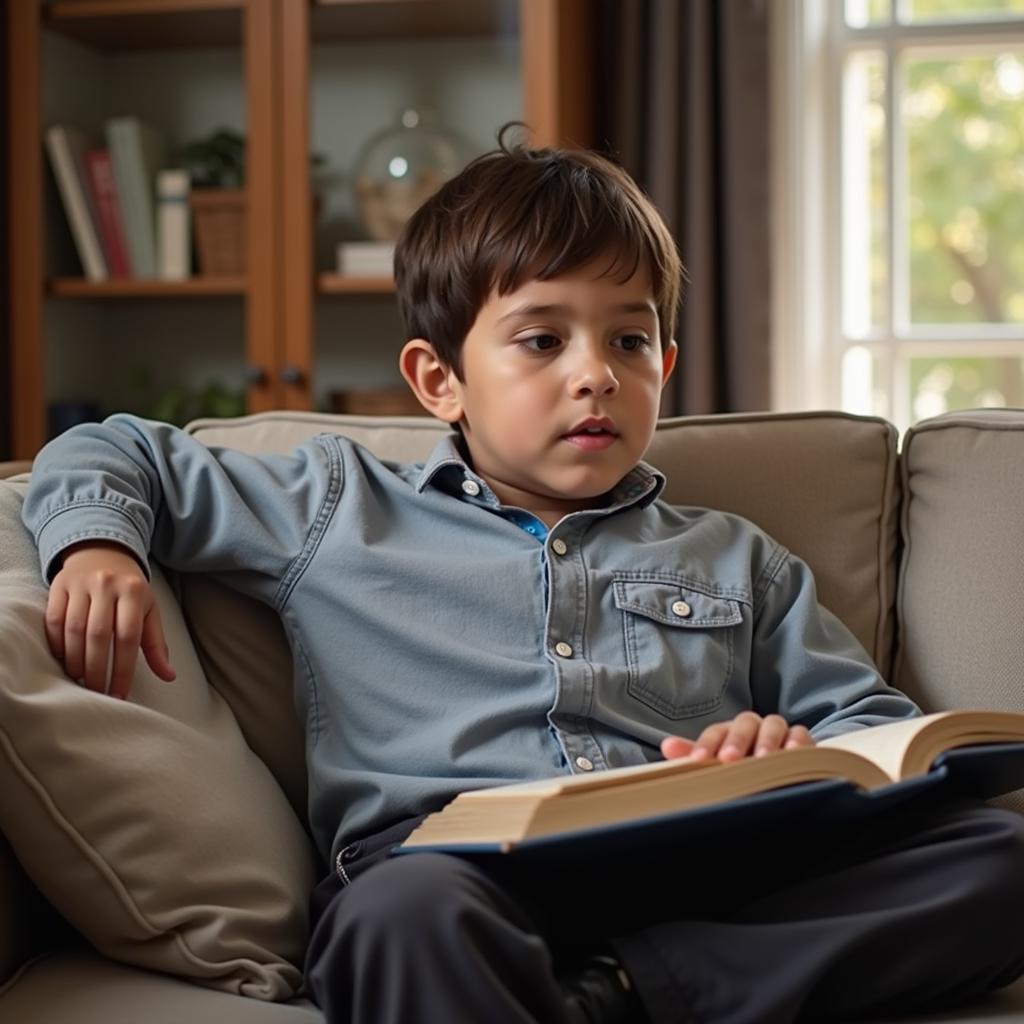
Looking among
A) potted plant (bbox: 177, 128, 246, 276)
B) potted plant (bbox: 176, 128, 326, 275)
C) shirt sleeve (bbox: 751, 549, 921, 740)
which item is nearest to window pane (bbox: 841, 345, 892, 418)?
potted plant (bbox: 176, 128, 326, 275)

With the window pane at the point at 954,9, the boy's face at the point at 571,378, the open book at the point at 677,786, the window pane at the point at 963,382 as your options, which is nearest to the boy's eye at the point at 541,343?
the boy's face at the point at 571,378

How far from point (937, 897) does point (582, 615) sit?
419 millimetres

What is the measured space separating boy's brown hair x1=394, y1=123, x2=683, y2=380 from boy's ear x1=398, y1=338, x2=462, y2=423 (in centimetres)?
1

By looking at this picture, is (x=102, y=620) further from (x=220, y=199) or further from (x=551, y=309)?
(x=220, y=199)

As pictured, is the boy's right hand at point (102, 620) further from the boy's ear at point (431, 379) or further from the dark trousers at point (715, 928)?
the boy's ear at point (431, 379)

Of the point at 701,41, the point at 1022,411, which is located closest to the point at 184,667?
the point at 1022,411

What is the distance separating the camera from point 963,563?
59.4 inches

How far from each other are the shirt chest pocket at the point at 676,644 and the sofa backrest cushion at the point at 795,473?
0.20m

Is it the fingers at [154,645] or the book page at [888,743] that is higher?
the fingers at [154,645]

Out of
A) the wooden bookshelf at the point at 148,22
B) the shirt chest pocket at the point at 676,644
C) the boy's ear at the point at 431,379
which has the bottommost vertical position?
the shirt chest pocket at the point at 676,644

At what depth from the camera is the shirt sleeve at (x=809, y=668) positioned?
1.33m

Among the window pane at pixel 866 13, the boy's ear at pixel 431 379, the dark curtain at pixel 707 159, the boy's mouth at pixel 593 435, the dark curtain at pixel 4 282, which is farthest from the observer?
the window pane at pixel 866 13

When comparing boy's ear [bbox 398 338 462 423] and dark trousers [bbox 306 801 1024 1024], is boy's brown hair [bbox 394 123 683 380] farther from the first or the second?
dark trousers [bbox 306 801 1024 1024]

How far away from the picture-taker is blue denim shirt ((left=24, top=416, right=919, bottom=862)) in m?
1.28
